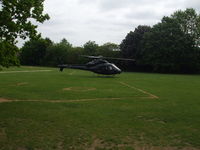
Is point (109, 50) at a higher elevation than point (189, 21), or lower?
lower

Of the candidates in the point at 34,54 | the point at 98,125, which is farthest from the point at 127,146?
the point at 34,54

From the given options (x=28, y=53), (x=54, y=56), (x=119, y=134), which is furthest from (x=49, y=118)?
(x=28, y=53)

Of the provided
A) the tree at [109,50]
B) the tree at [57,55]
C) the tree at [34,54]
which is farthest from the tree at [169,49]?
the tree at [34,54]

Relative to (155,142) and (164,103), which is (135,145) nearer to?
(155,142)

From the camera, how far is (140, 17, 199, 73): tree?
50.8 m

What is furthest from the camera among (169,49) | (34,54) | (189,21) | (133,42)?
(34,54)

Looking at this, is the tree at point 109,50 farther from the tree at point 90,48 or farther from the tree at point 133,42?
the tree at point 133,42

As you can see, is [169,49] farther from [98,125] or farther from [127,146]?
[127,146]

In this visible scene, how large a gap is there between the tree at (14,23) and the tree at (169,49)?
43087mm

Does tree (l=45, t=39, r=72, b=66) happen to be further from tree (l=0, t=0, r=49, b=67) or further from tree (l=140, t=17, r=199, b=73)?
tree (l=0, t=0, r=49, b=67)

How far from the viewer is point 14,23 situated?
10.5 meters

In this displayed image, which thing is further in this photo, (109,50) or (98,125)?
(109,50)

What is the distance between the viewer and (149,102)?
14.3 m

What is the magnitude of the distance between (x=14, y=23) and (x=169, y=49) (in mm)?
44180
